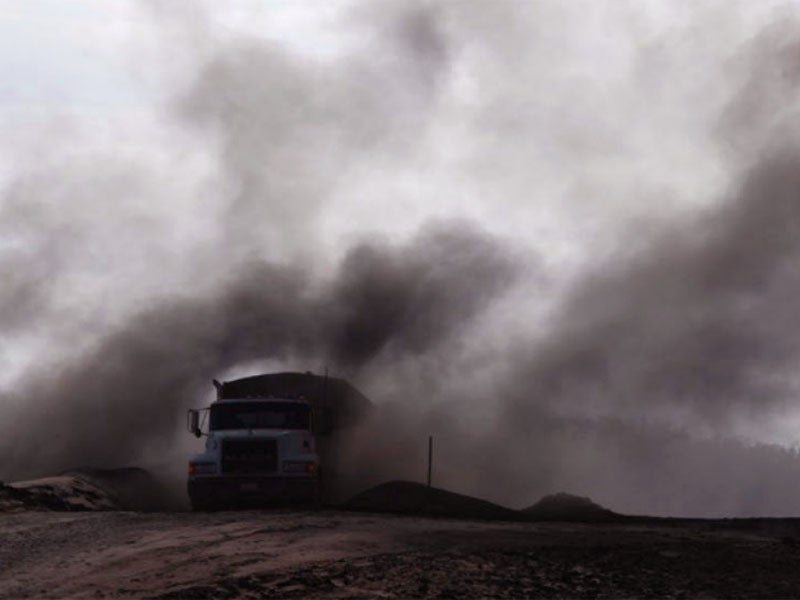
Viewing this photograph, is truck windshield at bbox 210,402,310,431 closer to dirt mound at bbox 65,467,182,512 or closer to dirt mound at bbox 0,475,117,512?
dirt mound at bbox 0,475,117,512

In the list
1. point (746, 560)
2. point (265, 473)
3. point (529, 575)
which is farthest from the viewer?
point (265, 473)

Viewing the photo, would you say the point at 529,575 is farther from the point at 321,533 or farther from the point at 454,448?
the point at 454,448

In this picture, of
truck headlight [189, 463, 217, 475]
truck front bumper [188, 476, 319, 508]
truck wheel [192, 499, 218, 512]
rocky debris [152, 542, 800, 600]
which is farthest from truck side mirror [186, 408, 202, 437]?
rocky debris [152, 542, 800, 600]

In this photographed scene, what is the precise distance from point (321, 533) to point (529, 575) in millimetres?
4569

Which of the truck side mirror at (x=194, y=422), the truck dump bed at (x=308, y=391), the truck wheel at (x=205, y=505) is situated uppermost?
the truck dump bed at (x=308, y=391)

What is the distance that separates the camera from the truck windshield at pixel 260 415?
92.7 feet

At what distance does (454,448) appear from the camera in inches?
1705

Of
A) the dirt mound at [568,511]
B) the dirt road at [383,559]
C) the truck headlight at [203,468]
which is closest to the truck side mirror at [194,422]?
the truck headlight at [203,468]

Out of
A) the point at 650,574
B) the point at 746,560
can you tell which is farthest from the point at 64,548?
the point at 746,560

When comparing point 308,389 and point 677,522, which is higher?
point 308,389

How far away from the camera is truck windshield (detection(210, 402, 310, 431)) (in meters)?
28.3

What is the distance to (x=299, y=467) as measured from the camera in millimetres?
27203

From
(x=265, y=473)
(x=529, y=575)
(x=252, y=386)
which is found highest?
(x=252, y=386)

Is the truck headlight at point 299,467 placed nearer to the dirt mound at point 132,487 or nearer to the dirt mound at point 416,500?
the dirt mound at point 416,500
